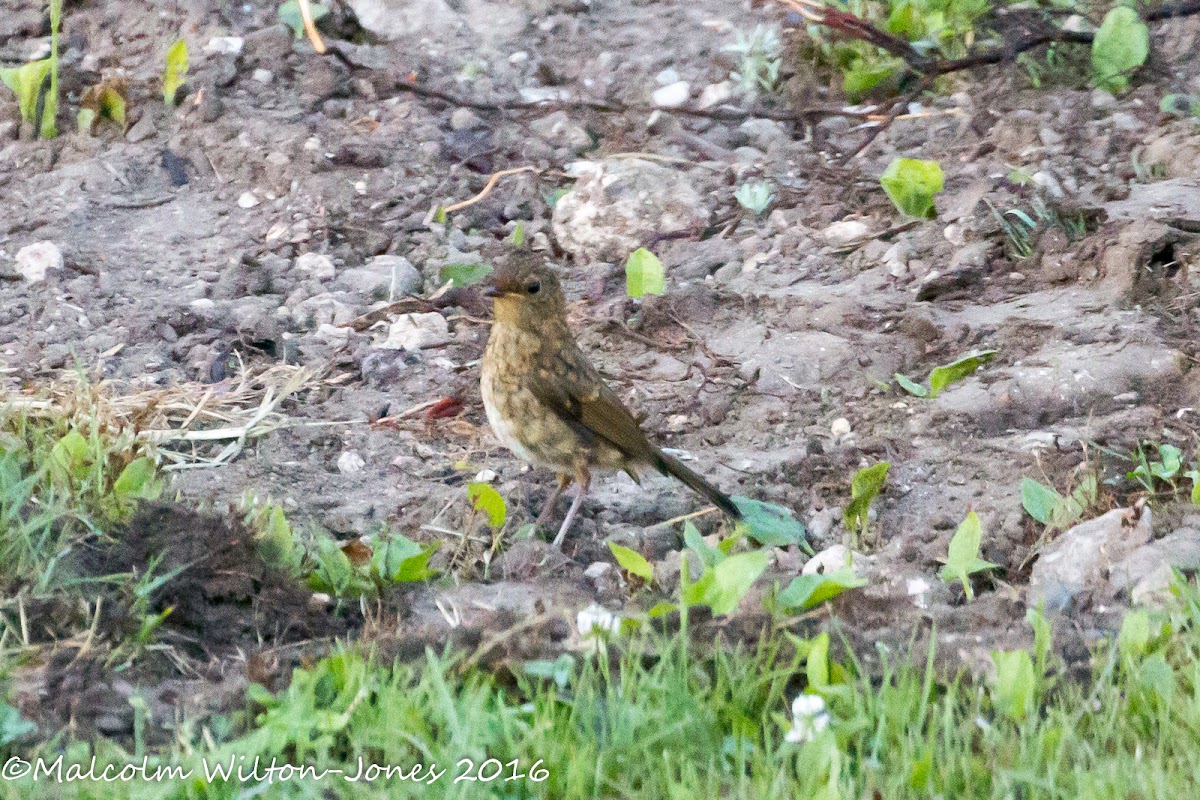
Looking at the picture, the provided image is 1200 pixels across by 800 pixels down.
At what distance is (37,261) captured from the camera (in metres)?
6.12

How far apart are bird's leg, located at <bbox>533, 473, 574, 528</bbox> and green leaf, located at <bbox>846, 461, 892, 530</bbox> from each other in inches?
39.0

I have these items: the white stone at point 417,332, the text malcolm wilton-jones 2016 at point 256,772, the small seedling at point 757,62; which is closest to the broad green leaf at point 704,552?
the text malcolm wilton-jones 2016 at point 256,772

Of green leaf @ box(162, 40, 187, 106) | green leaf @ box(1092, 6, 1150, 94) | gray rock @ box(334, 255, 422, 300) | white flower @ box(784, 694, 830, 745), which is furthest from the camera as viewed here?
green leaf @ box(1092, 6, 1150, 94)

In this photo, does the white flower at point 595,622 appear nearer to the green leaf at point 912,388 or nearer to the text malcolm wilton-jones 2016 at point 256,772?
the text malcolm wilton-jones 2016 at point 256,772

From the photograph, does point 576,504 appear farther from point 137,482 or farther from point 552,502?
point 137,482

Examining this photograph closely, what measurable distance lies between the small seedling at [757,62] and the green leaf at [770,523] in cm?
347

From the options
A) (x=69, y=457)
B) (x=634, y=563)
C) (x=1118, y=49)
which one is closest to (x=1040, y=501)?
(x=634, y=563)

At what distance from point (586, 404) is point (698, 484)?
0.58 metres

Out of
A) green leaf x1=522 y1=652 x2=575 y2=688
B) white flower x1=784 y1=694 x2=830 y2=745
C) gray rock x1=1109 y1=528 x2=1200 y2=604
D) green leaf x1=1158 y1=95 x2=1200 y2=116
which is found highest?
white flower x1=784 y1=694 x2=830 y2=745

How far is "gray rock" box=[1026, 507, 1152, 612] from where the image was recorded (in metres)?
4.02

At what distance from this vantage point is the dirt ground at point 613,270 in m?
4.88

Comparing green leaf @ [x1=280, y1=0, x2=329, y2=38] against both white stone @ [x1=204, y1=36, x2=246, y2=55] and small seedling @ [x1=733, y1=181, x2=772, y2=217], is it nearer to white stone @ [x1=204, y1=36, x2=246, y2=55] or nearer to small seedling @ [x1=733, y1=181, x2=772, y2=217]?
white stone @ [x1=204, y1=36, x2=246, y2=55]

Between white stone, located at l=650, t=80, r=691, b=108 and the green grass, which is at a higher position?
the green grass

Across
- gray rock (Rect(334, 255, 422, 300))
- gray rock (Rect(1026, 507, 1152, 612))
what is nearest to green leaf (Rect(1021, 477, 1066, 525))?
gray rock (Rect(1026, 507, 1152, 612))
